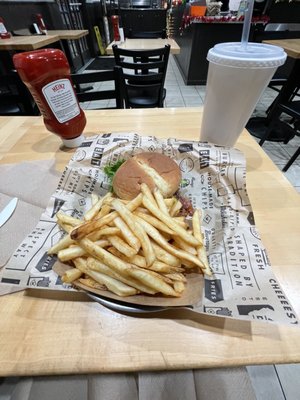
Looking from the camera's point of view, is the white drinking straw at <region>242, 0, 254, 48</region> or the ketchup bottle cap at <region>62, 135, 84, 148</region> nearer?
the white drinking straw at <region>242, 0, 254, 48</region>

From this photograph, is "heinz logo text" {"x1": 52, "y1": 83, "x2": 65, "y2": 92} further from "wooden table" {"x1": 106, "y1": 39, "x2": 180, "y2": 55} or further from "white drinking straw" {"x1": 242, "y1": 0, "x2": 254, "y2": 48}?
"wooden table" {"x1": 106, "y1": 39, "x2": 180, "y2": 55}

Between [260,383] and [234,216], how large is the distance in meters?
0.99

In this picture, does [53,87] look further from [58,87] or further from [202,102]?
[202,102]

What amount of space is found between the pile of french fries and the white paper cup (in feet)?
1.89

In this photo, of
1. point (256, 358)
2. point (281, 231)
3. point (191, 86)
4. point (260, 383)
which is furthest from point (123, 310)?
point (191, 86)

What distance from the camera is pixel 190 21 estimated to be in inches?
171

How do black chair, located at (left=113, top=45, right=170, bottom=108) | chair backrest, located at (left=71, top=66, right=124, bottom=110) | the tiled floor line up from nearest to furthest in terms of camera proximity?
chair backrest, located at (left=71, top=66, right=124, bottom=110) → black chair, located at (left=113, top=45, right=170, bottom=108) → the tiled floor

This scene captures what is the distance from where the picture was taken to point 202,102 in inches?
156

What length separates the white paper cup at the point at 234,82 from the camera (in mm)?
760

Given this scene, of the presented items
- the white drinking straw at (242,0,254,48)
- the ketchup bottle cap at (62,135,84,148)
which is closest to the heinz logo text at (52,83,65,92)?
the ketchup bottle cap at (62,135,84,148)

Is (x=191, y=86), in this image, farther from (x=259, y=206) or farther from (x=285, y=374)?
(x=285, y=374)

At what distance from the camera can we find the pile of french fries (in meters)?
0.51

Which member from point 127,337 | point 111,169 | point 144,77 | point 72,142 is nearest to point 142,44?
point 144,77

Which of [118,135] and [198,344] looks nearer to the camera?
[198,344]
